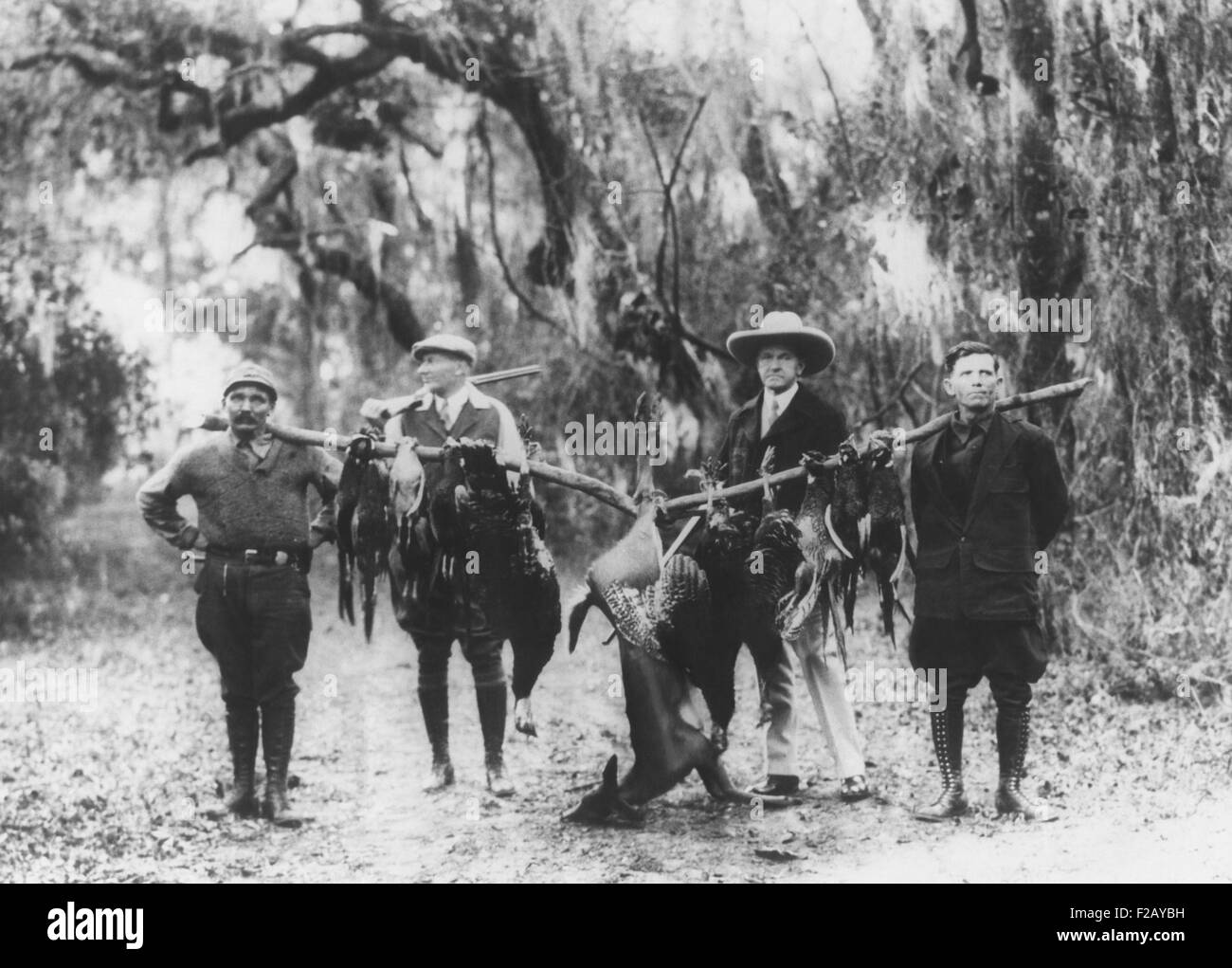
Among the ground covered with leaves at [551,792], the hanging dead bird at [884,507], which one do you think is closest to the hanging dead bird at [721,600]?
the ground covered with leaves at [551,792]

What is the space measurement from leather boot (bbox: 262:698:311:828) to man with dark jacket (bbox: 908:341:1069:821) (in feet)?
6.60

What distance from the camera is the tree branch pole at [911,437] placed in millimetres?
4129

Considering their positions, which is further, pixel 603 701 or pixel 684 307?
pixel 684 307

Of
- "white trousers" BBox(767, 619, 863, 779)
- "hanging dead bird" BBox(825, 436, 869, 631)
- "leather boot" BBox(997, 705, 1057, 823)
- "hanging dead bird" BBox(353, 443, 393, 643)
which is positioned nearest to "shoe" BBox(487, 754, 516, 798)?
"hanging dead bird" BBox(353, 443, 393, 643)

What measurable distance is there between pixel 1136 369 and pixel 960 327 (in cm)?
61

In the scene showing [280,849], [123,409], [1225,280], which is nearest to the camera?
[280,849]

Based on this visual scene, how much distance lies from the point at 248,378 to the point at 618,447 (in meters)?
1.27

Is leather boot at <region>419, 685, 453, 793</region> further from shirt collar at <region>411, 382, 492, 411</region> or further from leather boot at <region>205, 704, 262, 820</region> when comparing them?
shirt collar at <region>411, 382, 492, 411</region>

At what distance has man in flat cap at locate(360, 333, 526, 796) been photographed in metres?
4.28

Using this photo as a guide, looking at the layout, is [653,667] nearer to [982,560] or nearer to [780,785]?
[780,785]

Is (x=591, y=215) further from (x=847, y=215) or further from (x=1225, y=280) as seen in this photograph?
(x=1225, y=280)

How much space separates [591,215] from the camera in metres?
4.84

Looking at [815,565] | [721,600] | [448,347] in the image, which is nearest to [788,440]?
[815,565]

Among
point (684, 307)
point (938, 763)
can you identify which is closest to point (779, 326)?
point (684, 307)
